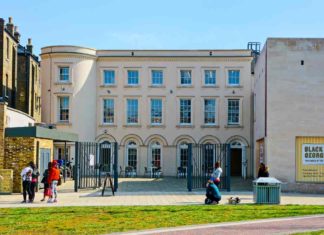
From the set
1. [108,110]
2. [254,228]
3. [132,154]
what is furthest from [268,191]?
[108,110]

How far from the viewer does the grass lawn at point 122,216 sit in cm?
1549

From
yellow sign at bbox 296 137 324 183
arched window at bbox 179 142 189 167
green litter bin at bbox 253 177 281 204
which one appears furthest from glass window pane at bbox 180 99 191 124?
green litter bin at bbox 253 177 281 204

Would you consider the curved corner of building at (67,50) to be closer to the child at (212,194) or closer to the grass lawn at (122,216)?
the child at (212,194)

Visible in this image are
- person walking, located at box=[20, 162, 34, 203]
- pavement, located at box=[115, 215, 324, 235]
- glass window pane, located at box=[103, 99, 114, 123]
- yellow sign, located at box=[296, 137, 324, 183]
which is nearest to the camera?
pavement, located at box=[115, 215, 324, 235]

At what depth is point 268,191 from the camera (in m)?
22.4

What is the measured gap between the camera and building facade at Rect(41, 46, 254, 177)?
4634 centimetres

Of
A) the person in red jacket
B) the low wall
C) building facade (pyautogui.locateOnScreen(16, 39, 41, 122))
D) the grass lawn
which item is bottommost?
the grass lawn

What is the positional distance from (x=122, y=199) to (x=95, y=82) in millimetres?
24114

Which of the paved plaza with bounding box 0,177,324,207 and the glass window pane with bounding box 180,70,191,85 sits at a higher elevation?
the glass window pane with bounding box 180,70,191,85

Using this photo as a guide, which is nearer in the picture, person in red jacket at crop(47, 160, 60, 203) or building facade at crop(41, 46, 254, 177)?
person in red jacket at crop(47, 160, 60, 203)

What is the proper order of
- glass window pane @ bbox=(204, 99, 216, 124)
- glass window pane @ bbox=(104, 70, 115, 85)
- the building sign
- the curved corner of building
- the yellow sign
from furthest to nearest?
glass window pane @ bbox=(104, 70, 115, 85) < glass window pane @ bbox=(204, 99, 216, 124) < the curved corner of building < the building sign < the yellow sign

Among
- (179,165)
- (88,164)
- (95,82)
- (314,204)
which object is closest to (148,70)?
(95,82)

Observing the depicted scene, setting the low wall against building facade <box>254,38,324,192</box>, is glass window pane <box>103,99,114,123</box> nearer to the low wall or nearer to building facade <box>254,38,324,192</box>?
the low wall

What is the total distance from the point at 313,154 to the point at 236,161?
1827 cm
